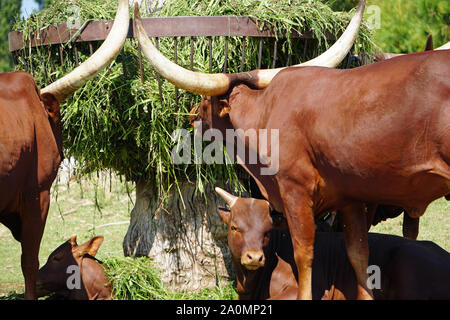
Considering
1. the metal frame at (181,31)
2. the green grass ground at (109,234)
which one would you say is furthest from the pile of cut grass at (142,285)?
the metal frame at (181,31)

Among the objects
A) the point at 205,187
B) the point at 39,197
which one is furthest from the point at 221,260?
the point at 39,197

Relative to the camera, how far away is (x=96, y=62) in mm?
3939

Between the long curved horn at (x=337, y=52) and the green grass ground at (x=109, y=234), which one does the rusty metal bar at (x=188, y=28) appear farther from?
the green grass ground at (x=109, y=234)

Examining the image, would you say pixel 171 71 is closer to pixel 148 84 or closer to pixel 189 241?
pixel 148 84

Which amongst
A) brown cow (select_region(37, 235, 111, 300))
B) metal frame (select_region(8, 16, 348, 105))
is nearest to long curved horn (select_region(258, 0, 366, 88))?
metal frame (select_region(8, 16, 348, 105))

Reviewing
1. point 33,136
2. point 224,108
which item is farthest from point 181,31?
point 33,136

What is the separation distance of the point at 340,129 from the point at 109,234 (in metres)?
4.42

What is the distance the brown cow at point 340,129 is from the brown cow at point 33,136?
329mm

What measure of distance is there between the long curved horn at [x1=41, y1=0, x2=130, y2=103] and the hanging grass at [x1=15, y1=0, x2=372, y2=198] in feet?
0.77

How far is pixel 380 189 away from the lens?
343cm

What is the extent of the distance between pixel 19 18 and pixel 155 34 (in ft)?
4.16

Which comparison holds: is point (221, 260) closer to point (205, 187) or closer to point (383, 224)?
point (205, 187)

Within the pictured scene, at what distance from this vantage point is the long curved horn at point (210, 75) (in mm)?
3848

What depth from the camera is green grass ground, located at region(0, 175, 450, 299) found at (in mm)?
4684
